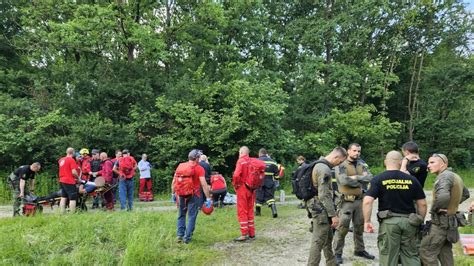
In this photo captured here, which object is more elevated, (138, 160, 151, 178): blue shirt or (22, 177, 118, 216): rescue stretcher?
(138, 160, 151, 178): blue shirt

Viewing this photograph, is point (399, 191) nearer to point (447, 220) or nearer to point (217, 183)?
point (447, 220)

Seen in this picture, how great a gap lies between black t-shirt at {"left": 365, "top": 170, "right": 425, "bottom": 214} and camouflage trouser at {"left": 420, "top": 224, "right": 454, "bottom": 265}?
617 mm

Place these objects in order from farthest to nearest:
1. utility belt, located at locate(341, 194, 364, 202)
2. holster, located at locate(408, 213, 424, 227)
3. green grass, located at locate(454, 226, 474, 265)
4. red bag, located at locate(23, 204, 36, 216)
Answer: red bag, located at locate(23, 204, 36, 216), utility belt, located at locate(341, 194, 364, 202), green grass, located at locate(454, 226, 474, 265), holster, located at locate(408, 213, 424, 227)

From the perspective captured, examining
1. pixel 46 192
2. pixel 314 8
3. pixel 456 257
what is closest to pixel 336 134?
pixel 314 8

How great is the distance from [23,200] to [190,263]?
242 inches

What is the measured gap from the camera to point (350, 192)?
7000 millimetres

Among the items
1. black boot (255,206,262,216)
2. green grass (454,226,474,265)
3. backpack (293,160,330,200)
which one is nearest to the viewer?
backpack (293,160,330,200)

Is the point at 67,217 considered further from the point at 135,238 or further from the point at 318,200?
the point at 318,200

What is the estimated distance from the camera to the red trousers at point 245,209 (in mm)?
8359

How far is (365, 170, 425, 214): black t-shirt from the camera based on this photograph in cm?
523

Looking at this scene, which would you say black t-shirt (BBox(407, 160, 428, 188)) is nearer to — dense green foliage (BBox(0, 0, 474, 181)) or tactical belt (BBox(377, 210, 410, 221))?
tactical belt (BBox(377, 210, 410, 221))

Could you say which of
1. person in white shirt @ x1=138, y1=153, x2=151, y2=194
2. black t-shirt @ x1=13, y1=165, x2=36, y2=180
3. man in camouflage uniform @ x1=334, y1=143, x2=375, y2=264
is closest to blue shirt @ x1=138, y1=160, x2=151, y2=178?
person in white shirt @ x1=138, y1=153, x2=151, y2=194

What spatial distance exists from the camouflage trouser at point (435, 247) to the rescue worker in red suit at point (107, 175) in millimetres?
9596

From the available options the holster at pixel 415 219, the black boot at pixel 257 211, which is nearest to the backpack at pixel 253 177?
the black boot at pixel 257 211
